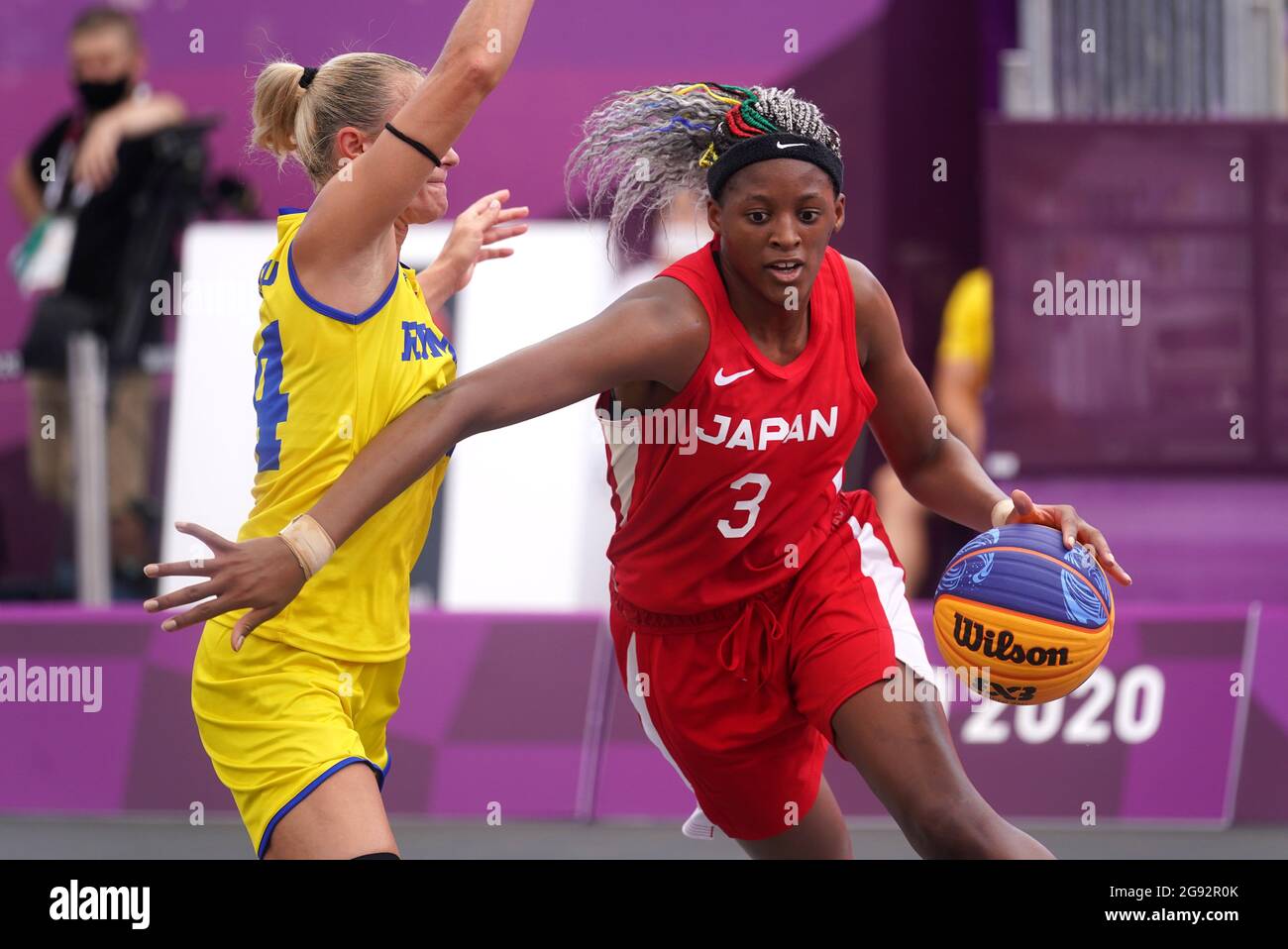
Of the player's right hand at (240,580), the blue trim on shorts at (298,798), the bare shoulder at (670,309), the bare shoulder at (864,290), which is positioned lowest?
the blue trim on shorts at (298,798)

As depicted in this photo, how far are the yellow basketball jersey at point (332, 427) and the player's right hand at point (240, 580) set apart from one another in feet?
0.70

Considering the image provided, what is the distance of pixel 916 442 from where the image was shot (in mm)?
3830

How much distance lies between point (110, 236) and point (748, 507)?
6180 mm

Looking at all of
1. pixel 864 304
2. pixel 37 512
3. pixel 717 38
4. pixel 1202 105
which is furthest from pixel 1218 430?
pixel 37 512

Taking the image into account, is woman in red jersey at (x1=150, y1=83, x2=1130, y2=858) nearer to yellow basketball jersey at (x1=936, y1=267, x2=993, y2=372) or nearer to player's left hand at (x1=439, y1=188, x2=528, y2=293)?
player's left hand at (x1=439, y1=188, x2=528, y2=293)

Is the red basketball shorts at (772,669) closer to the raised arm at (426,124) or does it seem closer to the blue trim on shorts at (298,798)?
the blue trim on shorts at (298,798)

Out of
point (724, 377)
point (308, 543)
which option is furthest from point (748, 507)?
point (308, 543)

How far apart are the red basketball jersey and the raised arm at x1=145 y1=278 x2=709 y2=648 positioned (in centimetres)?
9

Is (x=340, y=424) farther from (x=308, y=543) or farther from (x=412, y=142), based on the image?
(x=412, y=142)

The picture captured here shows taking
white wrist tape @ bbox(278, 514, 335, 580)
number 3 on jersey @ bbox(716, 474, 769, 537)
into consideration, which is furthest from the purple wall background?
white wrist tape @ bbox(278, 514, 335, 580)

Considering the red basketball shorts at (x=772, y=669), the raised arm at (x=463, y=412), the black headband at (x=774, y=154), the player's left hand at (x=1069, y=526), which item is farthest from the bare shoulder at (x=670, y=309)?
the player's left hand at (x=1069, y=526)

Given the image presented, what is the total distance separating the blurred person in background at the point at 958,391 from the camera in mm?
8875

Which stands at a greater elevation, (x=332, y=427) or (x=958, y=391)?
(x=958, y=391)
